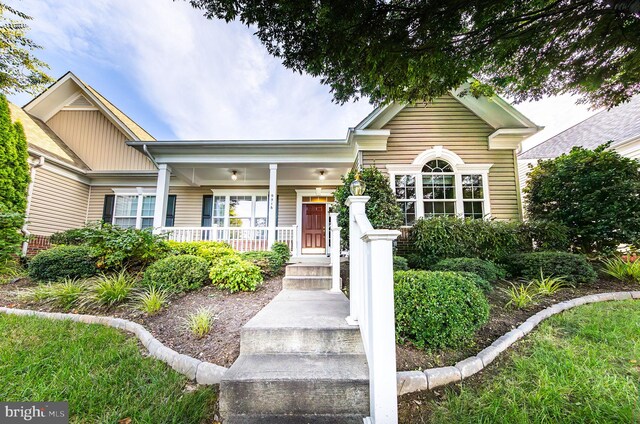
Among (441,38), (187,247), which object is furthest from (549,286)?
(187,247)

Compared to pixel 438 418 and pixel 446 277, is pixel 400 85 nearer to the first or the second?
pixel 446 277

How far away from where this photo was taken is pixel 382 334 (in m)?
1.67

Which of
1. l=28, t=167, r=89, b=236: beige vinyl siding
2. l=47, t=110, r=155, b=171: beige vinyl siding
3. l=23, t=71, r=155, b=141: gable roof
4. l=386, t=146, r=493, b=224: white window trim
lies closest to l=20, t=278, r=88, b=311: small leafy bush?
l=28, t=167, r=89, b=236: beige vinyl siding

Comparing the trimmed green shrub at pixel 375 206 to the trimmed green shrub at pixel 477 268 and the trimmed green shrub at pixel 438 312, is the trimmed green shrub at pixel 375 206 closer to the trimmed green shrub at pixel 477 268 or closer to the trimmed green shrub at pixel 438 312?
the trimmed green shrub at pixel 477 268

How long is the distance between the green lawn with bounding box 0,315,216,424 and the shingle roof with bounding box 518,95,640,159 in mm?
11887

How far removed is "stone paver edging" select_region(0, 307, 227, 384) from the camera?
201 cm

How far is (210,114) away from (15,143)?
8897 mm

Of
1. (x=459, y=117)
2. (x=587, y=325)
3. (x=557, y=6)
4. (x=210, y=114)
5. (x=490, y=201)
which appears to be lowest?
(x=587, y=325)

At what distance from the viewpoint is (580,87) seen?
12.7ft

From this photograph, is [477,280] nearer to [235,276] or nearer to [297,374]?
[297,374]

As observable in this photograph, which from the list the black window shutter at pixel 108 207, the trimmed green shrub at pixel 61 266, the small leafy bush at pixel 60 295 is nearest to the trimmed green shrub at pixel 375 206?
the small leafy bush at pixel 60 295

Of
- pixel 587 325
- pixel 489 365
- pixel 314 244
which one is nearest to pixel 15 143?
pixel 314 244

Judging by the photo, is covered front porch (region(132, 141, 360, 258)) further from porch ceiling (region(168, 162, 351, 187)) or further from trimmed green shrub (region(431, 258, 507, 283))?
trimmed green shrub (region(431, 258, 507, 283))

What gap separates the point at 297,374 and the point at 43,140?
10.9 meters
